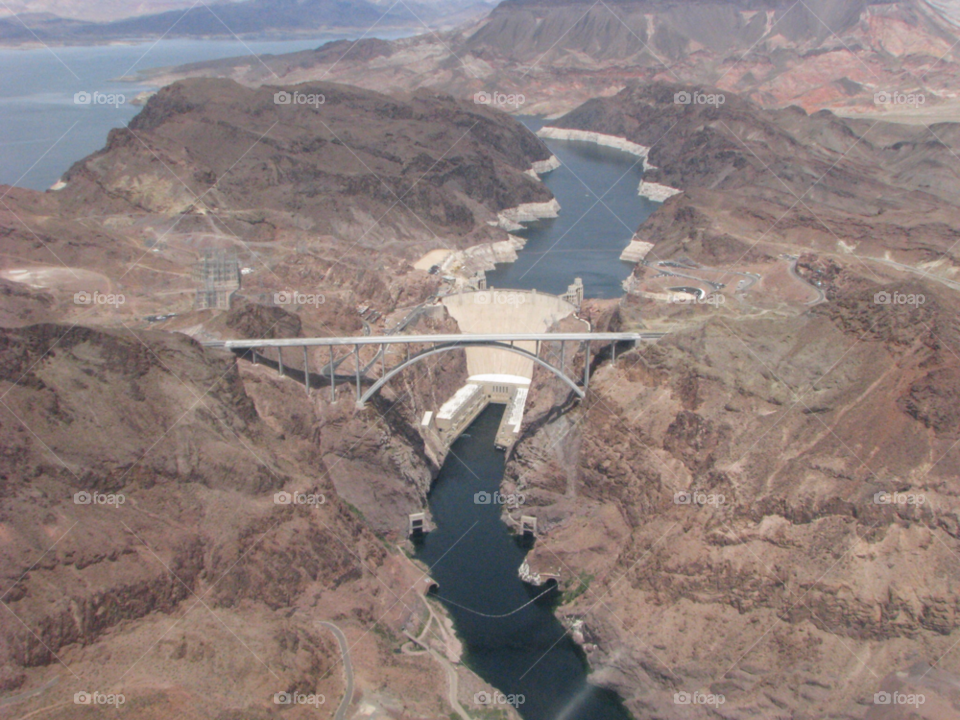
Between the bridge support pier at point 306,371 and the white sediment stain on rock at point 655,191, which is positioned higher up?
the bridge support pier at point 306,371

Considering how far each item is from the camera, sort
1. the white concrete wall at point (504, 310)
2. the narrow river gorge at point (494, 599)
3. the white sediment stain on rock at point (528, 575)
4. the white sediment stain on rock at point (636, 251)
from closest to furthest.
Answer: the narrow river gorge at point (494, 599) < the white sediment stain on rock at point (528, 575) < the white concrete wall at point (504, 310) < the white sediment stain on rock at point (636, 251)

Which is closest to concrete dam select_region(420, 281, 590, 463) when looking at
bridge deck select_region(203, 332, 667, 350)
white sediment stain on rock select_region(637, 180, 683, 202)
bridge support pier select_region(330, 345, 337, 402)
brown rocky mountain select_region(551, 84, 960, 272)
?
bridge support pier select_region(330, 345, 337, 402)

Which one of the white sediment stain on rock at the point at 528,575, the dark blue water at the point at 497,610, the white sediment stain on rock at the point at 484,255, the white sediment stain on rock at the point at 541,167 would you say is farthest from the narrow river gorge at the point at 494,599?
the white sediment stain on rock at the point at 541,167

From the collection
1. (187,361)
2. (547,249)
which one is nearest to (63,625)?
(187,361)

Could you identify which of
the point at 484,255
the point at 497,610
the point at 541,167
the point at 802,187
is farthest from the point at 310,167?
the point at 497,610

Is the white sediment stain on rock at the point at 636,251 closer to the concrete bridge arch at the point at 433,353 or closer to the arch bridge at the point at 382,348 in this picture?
the arch bridge at the point at 382,348

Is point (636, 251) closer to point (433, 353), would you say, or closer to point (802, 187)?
point (802, 187)
